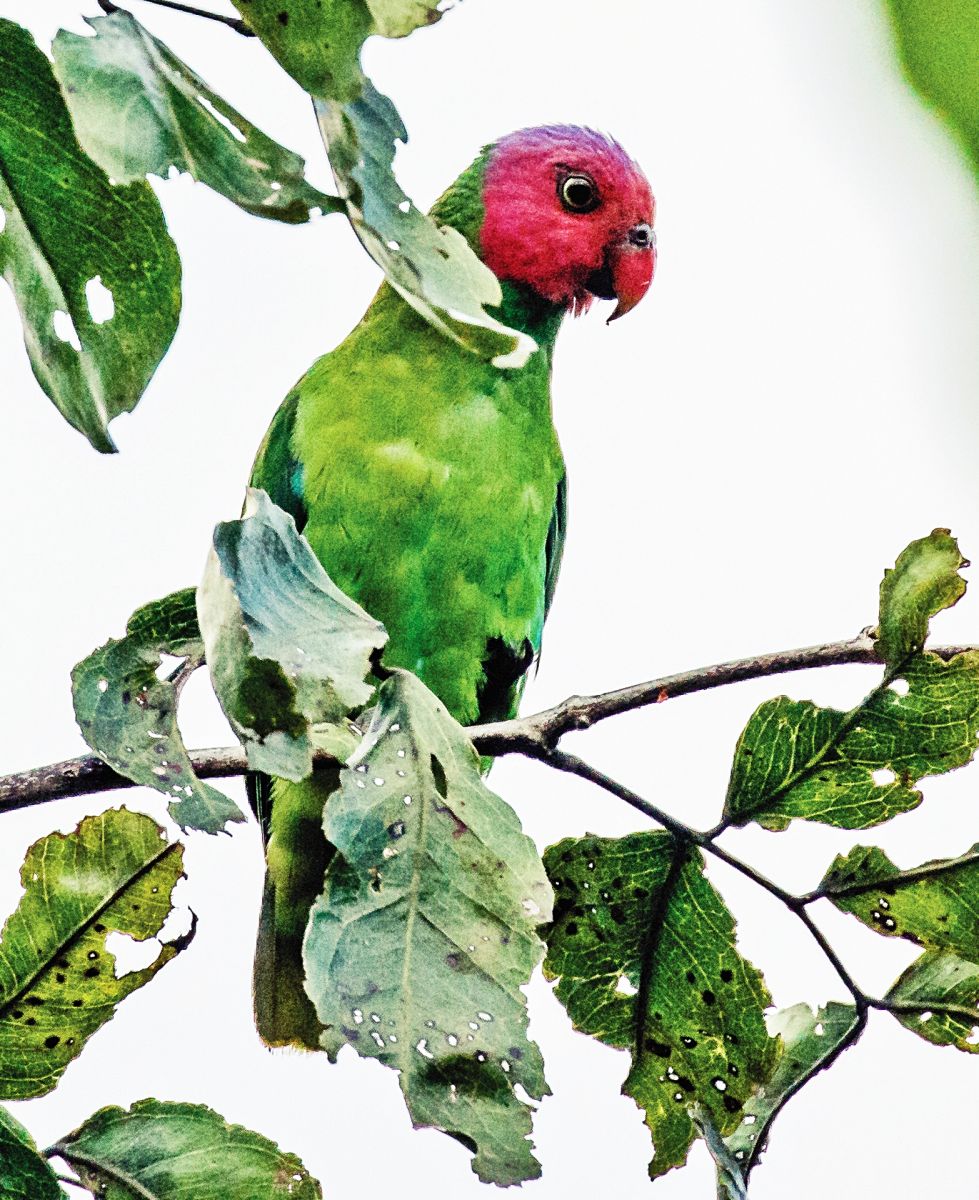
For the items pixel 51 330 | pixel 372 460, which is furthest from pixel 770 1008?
pixel 372 460

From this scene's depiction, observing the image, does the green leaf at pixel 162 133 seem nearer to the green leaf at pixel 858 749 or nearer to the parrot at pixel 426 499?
the green leaf at pixel 858 749

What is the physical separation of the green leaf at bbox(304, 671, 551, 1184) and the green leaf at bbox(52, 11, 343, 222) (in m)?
0.26

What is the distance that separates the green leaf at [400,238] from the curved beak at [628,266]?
5.01 ft

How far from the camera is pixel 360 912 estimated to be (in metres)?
0.56

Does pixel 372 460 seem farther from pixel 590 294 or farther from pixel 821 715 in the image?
pixel 821 715

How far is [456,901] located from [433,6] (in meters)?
0.35

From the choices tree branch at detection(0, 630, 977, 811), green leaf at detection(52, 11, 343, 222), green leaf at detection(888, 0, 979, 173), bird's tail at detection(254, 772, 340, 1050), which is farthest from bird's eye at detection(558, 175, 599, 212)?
green leaf at detection(888, 0, 979, 173)

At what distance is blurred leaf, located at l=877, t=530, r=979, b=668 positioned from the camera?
0.70 meters

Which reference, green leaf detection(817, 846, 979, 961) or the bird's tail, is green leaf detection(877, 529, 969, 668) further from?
the bird's tail

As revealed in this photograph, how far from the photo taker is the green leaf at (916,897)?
72 centimetres

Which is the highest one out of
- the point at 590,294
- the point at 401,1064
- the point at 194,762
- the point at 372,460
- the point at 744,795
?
the point at 590,294

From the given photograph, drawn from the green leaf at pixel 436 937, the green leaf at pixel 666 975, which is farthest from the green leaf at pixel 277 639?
the green leaf at pixel 666 975

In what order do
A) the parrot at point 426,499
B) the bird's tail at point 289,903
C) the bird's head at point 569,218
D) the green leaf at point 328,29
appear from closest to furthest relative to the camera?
1. the green leaf at point 328,29
2. the bird's tail at point 289,903
3. the parrot at point 426,499
4. the bird's head at point 569,218

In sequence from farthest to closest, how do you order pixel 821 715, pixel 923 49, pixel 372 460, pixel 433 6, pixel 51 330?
1. pixel 372 460
2. pixel 821 715
3. pixel 51 330
4. pixel 433 6
5. pixel 923 49
